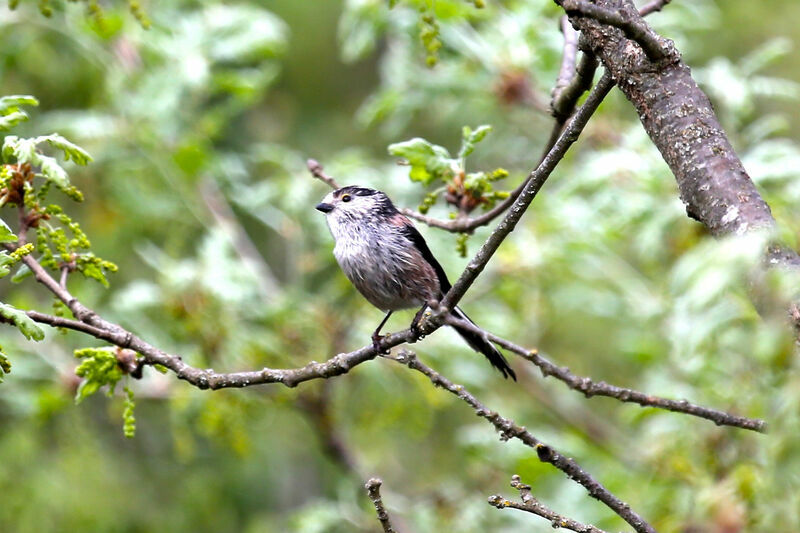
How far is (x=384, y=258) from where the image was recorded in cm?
400

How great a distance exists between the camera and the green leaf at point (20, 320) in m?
2.20

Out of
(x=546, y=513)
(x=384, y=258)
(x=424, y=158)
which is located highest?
(x=384, y=258)

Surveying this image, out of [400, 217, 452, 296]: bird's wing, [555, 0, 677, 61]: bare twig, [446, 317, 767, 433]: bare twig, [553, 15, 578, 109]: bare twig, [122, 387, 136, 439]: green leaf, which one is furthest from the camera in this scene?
[400, 217, 452, 296]: bird's wing

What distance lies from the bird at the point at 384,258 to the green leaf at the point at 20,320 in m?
1.87

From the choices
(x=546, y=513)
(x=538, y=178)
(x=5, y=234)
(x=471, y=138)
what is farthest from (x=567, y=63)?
(x=5, y=234)

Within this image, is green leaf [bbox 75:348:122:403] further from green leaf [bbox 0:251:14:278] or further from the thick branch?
the thick branch

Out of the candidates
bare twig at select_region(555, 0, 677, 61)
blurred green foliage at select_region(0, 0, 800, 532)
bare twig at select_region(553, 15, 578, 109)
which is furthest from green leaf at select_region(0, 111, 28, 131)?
blurred green foliage at select_region(0, 0, 800, 532)

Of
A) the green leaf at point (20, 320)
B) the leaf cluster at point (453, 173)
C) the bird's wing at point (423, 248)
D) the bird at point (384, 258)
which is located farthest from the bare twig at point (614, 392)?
the bird's wing at point (423, 248)

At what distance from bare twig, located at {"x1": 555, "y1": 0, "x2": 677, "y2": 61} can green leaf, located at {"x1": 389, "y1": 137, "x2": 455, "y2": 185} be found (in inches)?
37.6

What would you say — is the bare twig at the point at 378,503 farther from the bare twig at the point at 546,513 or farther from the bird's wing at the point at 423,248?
the bird's wing at the point at 423,248

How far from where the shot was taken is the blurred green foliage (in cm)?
489

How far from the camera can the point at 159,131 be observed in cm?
624

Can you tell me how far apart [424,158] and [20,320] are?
4.55 feet

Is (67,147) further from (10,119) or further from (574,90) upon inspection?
(574,90)
